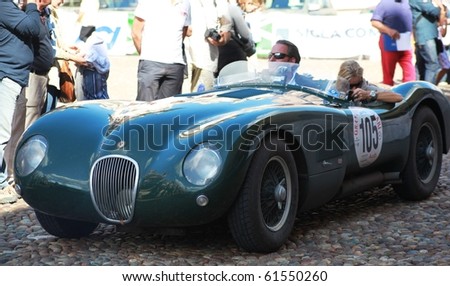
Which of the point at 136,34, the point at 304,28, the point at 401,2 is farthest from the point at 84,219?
the point at 304,28

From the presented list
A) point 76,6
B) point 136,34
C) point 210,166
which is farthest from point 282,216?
point 76,6

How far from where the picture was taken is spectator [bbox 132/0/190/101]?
8.25 m

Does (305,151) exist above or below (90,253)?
above

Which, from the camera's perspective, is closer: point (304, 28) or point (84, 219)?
point (84, 219)

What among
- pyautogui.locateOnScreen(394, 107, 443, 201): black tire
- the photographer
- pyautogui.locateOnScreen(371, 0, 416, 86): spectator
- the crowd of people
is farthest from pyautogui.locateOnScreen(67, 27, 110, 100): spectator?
pyautogui.locateOnScreen(371, 0, 416, 86): spectator

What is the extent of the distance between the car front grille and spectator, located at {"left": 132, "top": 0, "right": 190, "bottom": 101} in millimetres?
2900

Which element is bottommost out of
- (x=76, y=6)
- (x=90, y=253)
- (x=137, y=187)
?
(x=76, y=6)

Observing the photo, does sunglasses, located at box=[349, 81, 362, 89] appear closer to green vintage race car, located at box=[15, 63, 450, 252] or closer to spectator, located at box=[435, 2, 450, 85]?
green vintage race car, located at box=[15, 63, 450, 252]

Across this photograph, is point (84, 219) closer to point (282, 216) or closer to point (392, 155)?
point (282, 216)

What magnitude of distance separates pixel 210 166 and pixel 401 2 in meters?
6.89

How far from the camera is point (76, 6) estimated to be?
25.7 metres

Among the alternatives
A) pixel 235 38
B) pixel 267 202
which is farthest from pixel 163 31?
pixel 267 202
